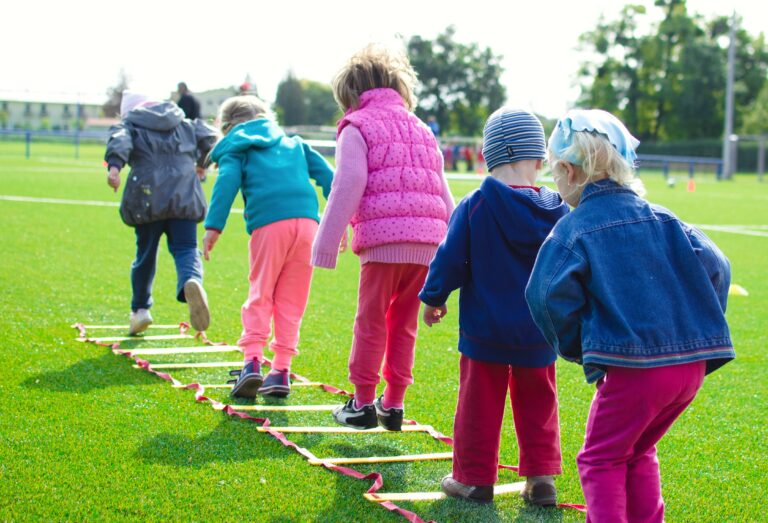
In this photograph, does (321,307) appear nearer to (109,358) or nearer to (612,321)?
(109,358)

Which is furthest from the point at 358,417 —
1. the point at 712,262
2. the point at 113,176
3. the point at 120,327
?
the point at 120,327

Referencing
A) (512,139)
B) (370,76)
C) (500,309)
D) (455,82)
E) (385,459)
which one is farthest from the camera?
(455,82)

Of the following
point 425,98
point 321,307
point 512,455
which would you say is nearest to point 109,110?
point 425,98

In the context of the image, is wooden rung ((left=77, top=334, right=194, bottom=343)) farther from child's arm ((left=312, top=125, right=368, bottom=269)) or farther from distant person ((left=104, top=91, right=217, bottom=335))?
child's arm ((left=312, top=125, right=368, bottom=269))

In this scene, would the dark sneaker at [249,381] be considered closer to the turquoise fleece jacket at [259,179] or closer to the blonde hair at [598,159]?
the turquoise fleece jacket at [259,179]

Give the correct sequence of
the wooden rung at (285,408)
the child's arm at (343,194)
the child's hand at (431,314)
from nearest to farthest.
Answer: the child's hand at (431,314) < the child's arm at (343,194) < the wooden rung at (285,408)

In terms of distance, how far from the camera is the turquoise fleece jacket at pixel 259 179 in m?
4.91

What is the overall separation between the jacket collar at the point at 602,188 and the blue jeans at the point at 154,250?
3.78 metres

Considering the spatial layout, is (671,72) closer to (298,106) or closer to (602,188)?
(298,106)

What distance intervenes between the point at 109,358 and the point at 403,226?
240 centimetres

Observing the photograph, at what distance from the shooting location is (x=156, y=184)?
6039 millimetres

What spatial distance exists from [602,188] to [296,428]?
7.02ft

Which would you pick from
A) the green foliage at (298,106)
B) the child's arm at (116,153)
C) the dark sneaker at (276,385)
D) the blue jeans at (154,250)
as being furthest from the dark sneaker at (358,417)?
the green foliage at (298,106)

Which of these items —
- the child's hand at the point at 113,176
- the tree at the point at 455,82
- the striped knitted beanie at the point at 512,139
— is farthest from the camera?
the tree at the point at 455,82
